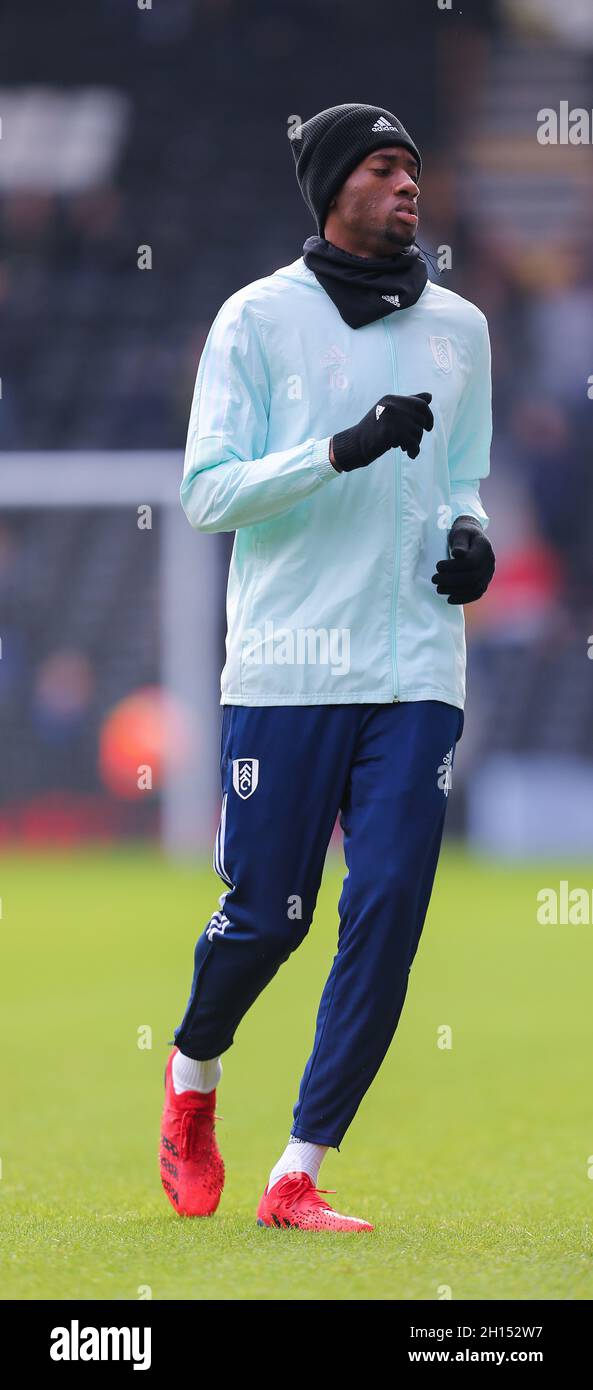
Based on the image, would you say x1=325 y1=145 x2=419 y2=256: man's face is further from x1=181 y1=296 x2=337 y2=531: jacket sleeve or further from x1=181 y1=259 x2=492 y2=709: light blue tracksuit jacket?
x1=181 y1=296 x2=337 y2=531: jacket sleeve

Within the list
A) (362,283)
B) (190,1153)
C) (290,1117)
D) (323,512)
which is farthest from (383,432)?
(290,1117)

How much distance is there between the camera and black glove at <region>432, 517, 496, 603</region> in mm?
3445

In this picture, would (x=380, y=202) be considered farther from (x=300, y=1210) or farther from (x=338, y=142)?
(x=300, y=1210)

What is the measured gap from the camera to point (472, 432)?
3693 millimetres

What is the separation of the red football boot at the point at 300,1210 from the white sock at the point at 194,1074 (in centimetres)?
28

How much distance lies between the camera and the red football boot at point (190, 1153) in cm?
370

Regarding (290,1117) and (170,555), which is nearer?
(290,1117)

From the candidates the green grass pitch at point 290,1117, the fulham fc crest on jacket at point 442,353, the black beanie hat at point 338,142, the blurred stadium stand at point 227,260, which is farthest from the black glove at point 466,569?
the blurred stadium stand at point 227,260

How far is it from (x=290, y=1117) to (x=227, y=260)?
12256mm

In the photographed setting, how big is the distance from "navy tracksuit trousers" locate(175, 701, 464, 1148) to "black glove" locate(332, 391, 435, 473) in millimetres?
446

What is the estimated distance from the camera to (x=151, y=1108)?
5.24 m
